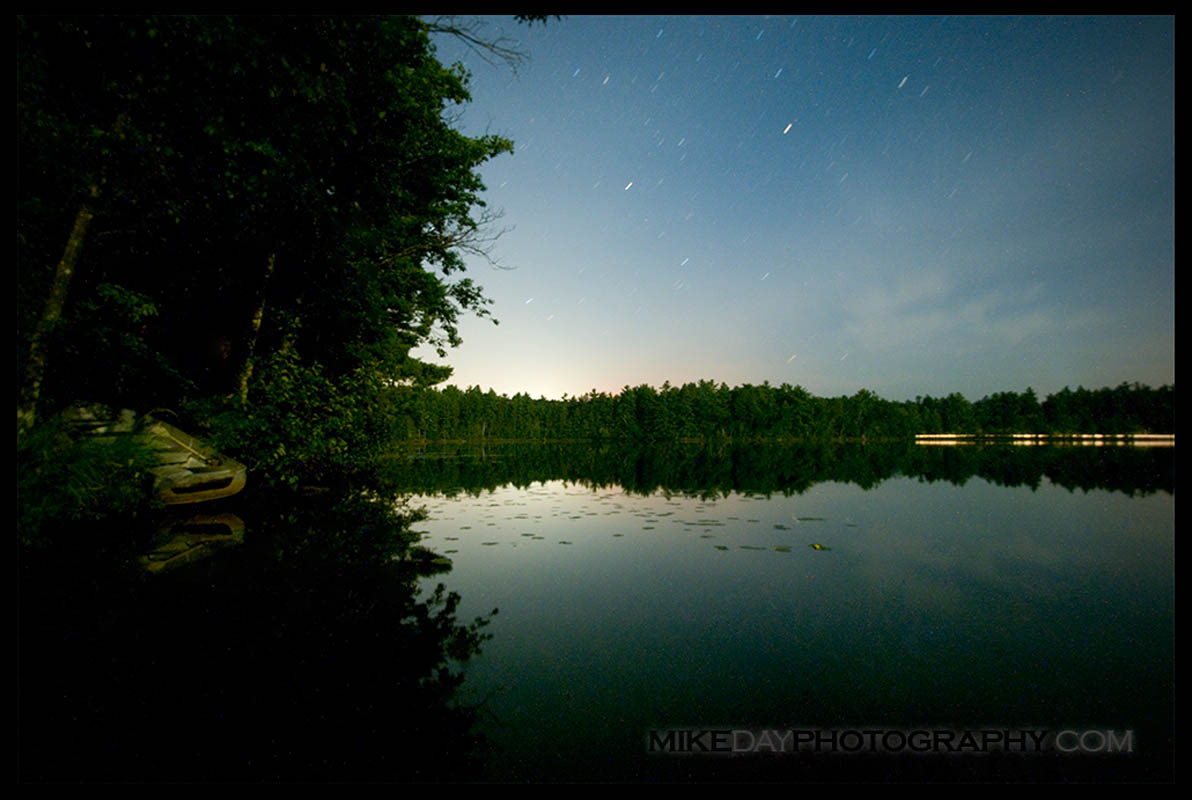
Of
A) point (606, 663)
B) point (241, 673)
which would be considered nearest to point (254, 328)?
point (241, 673)

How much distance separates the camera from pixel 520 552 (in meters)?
8.49

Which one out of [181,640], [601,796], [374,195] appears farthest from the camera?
[374,195]

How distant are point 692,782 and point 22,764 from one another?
172 inches

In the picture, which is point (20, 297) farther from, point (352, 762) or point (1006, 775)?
point (1006, 775)

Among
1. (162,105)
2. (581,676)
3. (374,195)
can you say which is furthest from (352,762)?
(374,195)

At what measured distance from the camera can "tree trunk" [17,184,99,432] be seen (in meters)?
6.30

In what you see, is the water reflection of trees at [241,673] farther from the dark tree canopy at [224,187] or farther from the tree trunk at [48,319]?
the dark tree canopy at [224,187]

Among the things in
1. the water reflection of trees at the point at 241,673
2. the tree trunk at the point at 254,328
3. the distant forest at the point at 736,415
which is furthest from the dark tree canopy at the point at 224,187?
the distant forest at the point at 736,415

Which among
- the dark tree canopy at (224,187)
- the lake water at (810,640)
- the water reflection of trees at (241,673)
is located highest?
the dark tree canopy at (224,187)

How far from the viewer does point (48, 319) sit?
664cm

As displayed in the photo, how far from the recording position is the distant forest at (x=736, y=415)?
4592 inches

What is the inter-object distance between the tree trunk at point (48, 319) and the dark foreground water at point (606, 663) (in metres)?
2.32

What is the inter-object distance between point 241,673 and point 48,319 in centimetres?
641

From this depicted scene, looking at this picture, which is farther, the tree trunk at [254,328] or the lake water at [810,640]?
the tree trunk at [254,328]
